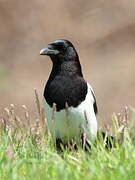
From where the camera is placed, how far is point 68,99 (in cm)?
766

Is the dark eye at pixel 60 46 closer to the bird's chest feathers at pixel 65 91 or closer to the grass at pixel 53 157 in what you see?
the bird's chest feathers at pixel 65 91

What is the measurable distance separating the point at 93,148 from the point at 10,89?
9.98m

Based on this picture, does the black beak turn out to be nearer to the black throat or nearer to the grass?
the black throat

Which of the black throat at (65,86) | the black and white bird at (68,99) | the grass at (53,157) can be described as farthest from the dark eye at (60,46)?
the grass at (53,157)

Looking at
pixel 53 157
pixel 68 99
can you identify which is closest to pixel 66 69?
pixel 68 99

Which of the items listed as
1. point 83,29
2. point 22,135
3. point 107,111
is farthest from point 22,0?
point 22,135

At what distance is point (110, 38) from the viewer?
1805 cm

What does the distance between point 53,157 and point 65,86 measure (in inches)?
69.8

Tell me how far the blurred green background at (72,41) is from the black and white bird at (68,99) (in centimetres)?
755

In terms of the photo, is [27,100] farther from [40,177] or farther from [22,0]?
[40,177]

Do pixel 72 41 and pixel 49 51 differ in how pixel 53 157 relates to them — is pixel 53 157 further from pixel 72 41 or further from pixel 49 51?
pixel 72 41

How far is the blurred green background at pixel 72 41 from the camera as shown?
53.1ft

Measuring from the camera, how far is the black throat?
25.1 ft

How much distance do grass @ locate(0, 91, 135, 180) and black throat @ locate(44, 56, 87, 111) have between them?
1.69 feet
